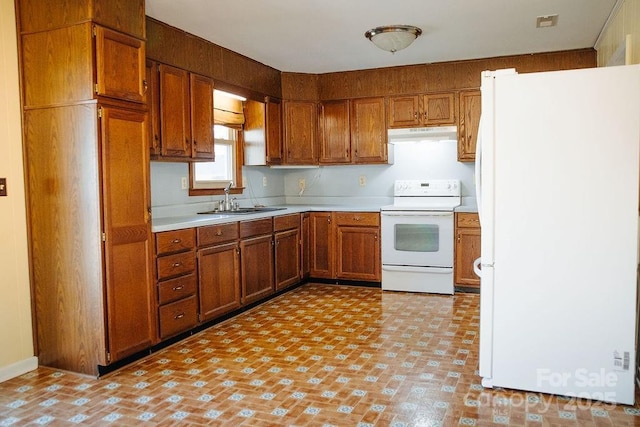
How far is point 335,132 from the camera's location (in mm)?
5809

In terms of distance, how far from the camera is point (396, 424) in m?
2.43

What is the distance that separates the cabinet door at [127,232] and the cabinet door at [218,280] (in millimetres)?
567

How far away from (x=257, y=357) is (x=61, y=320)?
1248 mm

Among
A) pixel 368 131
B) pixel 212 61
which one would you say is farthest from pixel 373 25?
pixel 368 131

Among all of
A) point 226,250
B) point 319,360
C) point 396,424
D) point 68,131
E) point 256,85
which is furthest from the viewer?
point 256,85

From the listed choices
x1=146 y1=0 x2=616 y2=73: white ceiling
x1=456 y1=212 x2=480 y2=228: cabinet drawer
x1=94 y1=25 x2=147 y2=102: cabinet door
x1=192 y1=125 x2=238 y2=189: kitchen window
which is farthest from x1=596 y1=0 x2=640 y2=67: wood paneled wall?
x1=192 y1=125 x2=238 y2=189: kitchen window

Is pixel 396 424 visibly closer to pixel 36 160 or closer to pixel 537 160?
pixel 537 160

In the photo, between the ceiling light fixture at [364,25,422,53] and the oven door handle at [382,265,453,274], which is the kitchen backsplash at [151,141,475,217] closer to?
the oven door handle at [382,265,453,274]

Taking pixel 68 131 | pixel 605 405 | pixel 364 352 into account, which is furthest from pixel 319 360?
pixel 68 131

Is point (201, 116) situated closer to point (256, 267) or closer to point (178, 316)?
point (256, 267)

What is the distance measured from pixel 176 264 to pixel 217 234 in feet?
1.66

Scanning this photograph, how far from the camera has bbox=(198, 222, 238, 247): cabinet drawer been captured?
3.89 meters

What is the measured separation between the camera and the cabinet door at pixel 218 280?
3.93m

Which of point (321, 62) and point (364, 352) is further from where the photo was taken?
point (321, 62)
